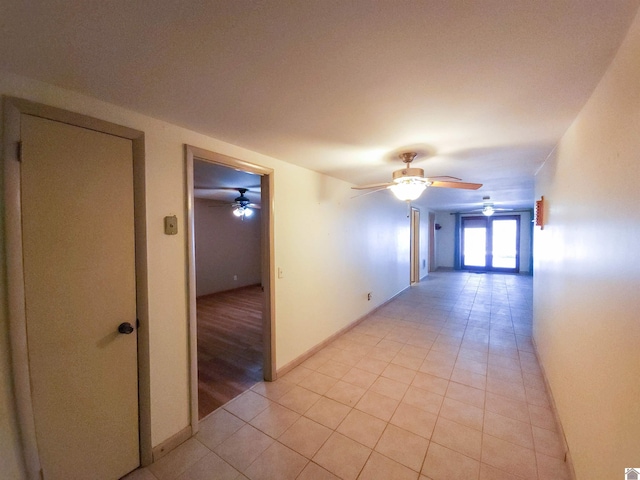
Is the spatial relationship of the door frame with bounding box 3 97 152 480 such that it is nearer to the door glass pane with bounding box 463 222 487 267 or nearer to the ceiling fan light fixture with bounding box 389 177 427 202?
the ceiling fan light fixture with bounding box 389 177 427 202

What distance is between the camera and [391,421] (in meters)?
1.95

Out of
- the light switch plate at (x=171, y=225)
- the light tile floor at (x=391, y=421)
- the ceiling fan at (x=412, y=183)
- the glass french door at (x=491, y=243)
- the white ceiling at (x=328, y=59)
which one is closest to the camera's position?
the white ceiling at (x=328, y=59)

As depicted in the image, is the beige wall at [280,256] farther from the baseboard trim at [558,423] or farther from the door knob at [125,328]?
the baseboard trim at [558,423]

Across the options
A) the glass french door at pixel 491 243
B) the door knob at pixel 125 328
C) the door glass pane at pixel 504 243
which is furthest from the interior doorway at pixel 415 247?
the door knob at pixel 125 328

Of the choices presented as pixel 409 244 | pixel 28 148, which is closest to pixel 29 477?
pixel 28 148

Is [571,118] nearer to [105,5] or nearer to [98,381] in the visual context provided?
[105,5]

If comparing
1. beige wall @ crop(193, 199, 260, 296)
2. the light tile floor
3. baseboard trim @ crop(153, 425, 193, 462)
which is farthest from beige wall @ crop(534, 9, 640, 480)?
beige wall @ crop(193, 199, 260, 296)

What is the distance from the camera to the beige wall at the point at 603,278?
0.92 m

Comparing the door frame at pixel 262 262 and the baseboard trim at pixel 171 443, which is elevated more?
the door frame at pixel 262 262

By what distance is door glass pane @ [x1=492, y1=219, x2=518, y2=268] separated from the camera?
8.66 metres

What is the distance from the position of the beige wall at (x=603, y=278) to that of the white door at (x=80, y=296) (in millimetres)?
2415

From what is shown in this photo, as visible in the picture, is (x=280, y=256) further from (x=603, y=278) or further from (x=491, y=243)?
(x=491, y=243)

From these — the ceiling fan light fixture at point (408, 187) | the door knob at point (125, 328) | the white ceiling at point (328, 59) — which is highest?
the white ceiling at point (328, 59)

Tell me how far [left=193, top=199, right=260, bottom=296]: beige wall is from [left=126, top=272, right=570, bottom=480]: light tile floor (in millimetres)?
3961
